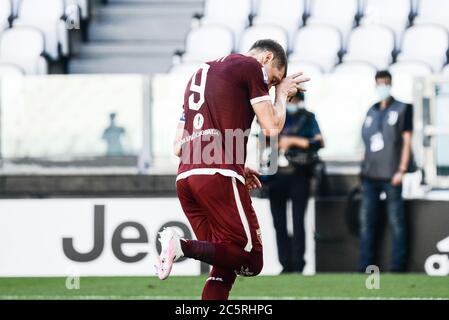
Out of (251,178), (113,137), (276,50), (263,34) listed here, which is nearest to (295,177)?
(113,137)

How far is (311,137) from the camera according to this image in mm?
11977

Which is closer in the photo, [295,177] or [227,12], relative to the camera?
[295,177]

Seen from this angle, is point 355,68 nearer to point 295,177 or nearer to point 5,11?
point 295,177

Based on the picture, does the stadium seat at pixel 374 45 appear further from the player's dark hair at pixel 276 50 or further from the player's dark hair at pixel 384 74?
the player's dark hair at pixel 276 50

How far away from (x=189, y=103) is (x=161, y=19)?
26.5ft

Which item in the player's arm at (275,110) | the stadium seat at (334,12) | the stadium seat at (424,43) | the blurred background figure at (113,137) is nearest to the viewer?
the player's arm at (275,110)

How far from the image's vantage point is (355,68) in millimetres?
13367

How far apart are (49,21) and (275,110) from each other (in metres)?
8.26

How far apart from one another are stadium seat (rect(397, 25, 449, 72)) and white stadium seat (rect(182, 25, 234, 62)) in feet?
6.35

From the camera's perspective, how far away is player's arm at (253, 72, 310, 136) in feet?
22.4

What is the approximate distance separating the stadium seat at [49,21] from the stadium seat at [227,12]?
1.64 metres

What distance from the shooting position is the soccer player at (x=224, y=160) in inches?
270

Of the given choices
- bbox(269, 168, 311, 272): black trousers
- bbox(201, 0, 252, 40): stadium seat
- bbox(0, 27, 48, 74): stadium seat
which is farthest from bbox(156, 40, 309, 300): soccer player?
bbox(201, 0, 252, 40): stadium seat

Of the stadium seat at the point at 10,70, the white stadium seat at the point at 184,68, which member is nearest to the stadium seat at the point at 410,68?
the white stadium seat at the point at 184,68
